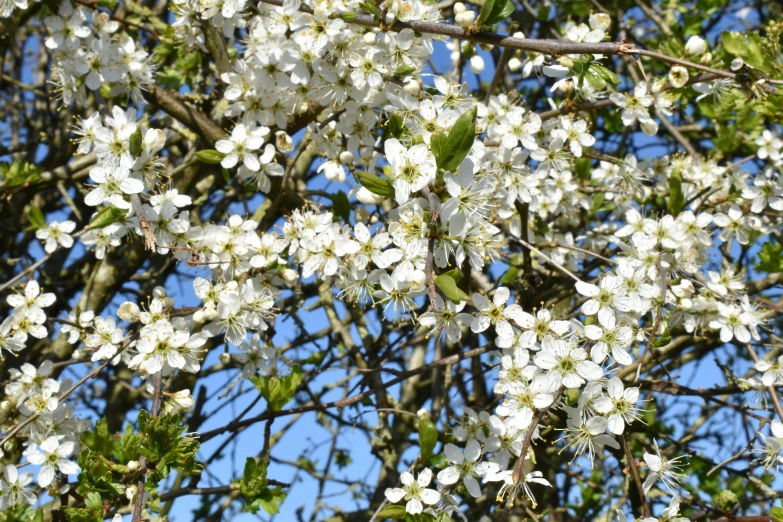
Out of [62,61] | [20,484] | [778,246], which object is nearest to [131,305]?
[20,484]

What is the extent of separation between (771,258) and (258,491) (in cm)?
209

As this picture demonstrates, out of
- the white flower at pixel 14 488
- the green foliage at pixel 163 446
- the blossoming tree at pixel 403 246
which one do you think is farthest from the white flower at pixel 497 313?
the white flower at pixel 14 488

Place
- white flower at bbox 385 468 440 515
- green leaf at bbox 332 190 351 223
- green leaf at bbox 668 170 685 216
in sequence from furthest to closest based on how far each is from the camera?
1. green leaf at bbox 668 170 685 216
2. green leaf at bbox 332 190 351 223
3. white flower at bbox 385 468 440 515

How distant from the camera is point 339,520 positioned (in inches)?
120

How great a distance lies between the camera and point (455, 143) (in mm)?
1580

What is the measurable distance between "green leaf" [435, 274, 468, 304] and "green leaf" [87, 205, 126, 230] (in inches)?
40.5

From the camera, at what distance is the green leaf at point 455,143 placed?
1.57 m

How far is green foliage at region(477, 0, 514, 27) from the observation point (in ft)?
5.85

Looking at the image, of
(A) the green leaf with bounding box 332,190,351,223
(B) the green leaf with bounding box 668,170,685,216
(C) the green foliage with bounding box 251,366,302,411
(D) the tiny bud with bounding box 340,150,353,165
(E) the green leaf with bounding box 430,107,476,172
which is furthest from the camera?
(B) the green leaf with bounding box 668,170,685,216

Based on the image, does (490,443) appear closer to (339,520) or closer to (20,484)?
(339,520)

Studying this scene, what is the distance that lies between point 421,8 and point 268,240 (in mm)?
888

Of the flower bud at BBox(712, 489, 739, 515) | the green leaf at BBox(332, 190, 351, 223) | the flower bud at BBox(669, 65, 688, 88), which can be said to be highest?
the green leaf at BBox(332, 190, 351, 223)

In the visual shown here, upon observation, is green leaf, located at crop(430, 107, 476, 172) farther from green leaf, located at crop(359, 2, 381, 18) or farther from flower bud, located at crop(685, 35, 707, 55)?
flower bud, located at crop(685, 35, 707, 55)

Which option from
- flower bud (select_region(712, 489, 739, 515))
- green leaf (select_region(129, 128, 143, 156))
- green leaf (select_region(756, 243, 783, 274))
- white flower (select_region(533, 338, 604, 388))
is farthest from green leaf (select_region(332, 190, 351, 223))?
green leaf (select_region(756, 243, 783, 274))
